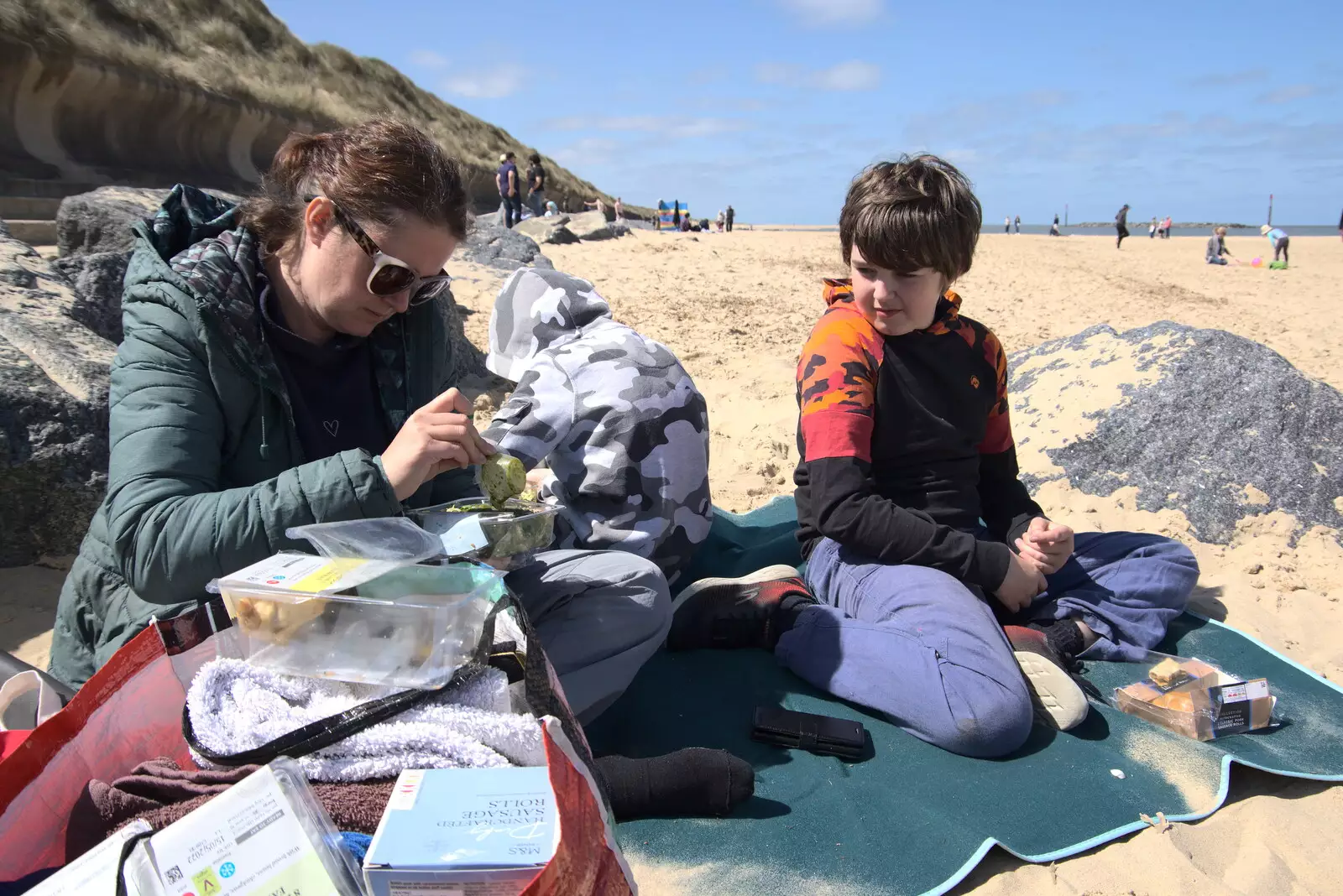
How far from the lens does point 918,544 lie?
95.3 inches

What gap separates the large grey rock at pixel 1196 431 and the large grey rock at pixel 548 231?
10.9 metres

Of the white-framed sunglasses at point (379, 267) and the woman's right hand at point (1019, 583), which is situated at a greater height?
the white-framed sunglasses at point (379, 267)

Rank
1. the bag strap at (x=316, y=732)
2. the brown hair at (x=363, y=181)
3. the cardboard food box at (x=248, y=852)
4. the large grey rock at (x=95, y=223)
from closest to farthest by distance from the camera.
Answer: the cardboard food box at (x=248, y=852) → the bag strap at (x=316, y=732) → the brown hair at (x=363, y=181) → the large grey rock at (x=95, y=223)

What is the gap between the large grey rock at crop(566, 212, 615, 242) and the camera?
1563 cm

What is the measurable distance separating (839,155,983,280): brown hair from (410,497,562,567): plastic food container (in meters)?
1.23

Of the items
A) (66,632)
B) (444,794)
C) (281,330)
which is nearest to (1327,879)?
(444,794)

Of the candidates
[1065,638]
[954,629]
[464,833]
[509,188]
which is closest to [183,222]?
[464,833]

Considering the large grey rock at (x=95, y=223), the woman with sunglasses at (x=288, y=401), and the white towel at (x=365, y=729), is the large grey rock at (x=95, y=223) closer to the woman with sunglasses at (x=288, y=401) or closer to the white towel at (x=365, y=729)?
the woman with sunglasses at (x=288, y=401)

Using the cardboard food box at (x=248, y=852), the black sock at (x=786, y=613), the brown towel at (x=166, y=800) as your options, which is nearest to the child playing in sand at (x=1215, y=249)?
the black sock at (x=786, y=613)

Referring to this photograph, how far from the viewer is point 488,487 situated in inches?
76.4

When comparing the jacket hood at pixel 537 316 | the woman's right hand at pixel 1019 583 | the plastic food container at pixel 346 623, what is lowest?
the woman's right hand at pixel 1019 583

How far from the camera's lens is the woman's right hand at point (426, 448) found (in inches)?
64.3

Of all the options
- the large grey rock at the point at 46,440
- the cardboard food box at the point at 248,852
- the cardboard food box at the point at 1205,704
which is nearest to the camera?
the cardboard food box at the point at 248,852

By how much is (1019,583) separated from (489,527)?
5.17ft
